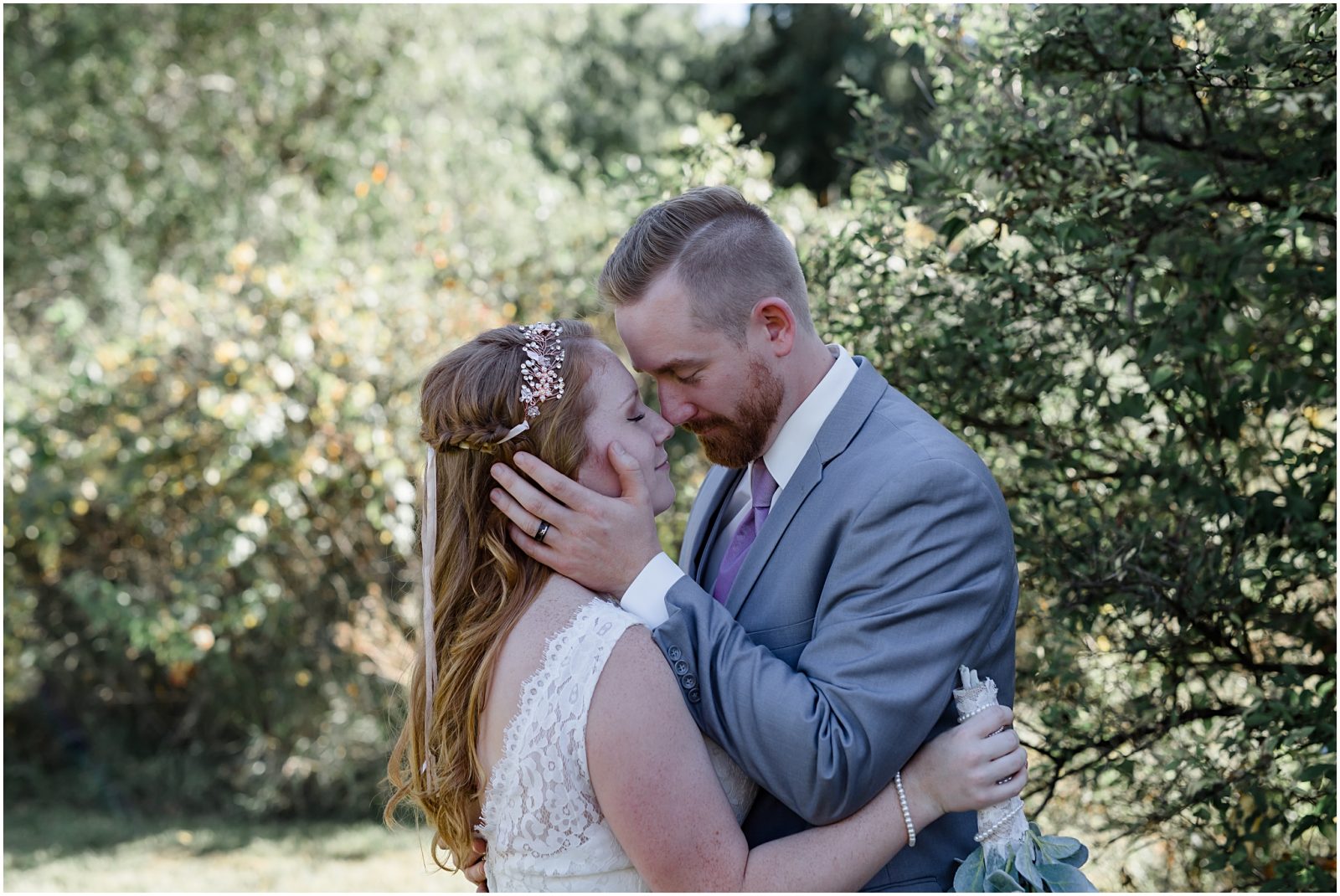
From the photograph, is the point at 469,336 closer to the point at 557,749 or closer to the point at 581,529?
the point at 581,529

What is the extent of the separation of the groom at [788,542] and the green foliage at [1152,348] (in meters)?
1.04

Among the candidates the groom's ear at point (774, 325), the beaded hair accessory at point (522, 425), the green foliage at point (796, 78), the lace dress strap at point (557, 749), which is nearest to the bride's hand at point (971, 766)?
the lace dress strap at point (557, 749)

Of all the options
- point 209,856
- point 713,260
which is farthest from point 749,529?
point 209,856

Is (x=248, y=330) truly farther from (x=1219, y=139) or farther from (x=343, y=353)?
(x=1219, y=139)

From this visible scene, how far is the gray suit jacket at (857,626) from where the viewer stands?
214cm

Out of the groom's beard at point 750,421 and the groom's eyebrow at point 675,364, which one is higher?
the groom's eyebrow at point 675,364

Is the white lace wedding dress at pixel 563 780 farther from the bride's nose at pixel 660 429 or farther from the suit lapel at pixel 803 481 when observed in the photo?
the bride's nose at pixel 660 429

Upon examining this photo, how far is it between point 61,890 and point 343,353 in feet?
10.3

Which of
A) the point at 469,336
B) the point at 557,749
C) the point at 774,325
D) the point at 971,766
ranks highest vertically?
the point at 774,325

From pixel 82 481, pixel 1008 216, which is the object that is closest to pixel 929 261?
pixel 1008 216

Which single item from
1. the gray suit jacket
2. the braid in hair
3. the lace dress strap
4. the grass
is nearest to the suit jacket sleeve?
the gray suit jacket

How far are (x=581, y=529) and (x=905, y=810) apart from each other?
0.81 m

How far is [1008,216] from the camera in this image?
3.49 meters

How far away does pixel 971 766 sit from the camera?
220 cm
